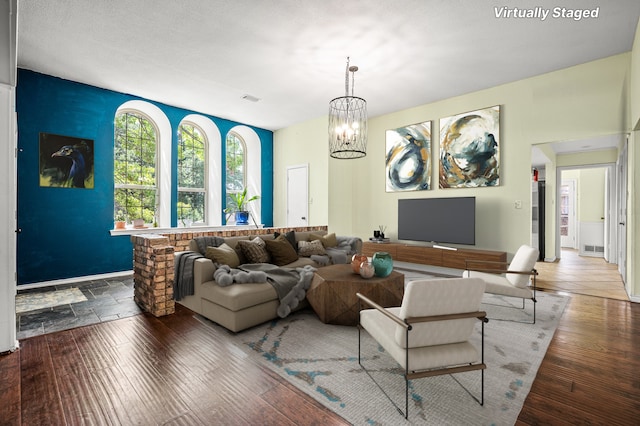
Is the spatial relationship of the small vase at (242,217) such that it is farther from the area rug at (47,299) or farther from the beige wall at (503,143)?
the area rug at (47,299)

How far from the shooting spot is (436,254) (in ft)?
18.1

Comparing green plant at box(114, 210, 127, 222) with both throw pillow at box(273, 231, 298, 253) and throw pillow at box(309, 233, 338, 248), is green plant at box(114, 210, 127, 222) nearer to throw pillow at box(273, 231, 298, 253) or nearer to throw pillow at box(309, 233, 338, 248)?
throw pillow at box(273, 231, 298, 253)

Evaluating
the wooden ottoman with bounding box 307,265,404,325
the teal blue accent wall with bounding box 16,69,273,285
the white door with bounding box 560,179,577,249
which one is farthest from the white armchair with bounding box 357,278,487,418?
the white door with bounding box 560,179,577,249

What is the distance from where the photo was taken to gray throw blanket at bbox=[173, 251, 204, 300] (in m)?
3.41

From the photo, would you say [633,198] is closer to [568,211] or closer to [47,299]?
[568,211]

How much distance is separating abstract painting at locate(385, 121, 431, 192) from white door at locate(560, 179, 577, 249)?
543 cm

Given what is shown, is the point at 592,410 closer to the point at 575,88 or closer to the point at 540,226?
the point at 575,88

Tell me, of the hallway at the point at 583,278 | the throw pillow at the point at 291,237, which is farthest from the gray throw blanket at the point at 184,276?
the hallway at the point at 583,278

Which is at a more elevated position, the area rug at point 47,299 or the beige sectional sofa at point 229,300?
the beige sectional sofa at point 229,300

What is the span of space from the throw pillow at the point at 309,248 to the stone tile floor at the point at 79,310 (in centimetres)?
224

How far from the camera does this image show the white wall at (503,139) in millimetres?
4328

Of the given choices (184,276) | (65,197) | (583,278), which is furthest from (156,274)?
(583,278)

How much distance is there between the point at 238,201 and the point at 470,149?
487 centimetres

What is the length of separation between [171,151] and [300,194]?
2890mm
